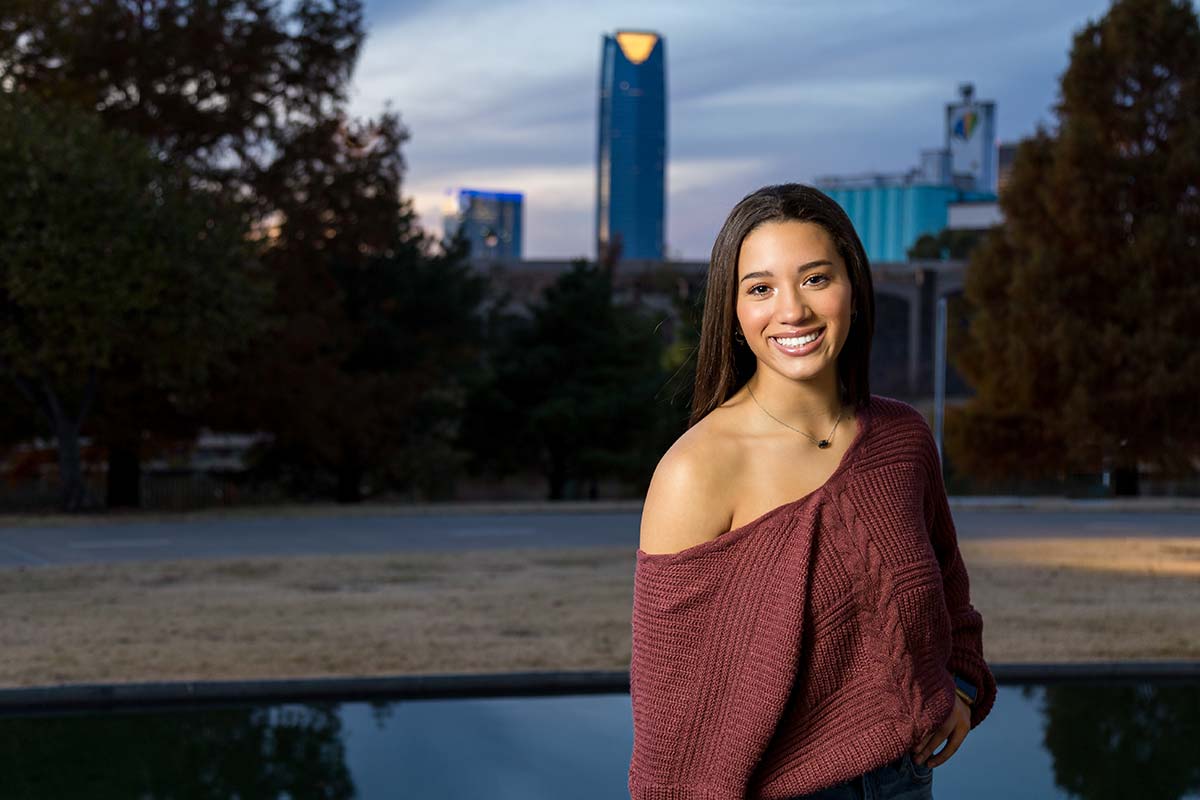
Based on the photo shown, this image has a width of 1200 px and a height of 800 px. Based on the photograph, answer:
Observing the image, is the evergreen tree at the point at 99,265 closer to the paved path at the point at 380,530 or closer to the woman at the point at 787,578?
the paved path at the point at 380,530

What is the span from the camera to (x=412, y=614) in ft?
31.6

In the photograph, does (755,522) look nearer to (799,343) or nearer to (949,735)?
(799,343)

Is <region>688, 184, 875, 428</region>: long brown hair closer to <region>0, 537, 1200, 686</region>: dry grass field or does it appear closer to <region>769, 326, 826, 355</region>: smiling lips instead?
<region>769, 326, 826, 355</region>: smiling lips

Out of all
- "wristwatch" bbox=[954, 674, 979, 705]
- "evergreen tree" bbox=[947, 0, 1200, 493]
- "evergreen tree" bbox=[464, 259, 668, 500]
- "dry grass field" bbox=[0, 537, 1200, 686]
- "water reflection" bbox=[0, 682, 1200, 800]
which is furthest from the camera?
"evergreen tree" bbox=[464, 259, 668, 500]

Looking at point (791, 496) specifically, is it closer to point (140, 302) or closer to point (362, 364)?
point (140, 302)

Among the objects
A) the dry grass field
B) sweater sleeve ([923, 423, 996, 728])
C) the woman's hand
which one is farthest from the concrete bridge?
the woman's hand

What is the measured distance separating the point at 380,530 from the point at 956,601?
1431 centimetres

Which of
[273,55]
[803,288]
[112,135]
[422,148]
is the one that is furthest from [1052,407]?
[422,148]

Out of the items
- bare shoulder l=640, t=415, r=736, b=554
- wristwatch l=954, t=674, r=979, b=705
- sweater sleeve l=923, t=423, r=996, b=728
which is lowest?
wristwatch l=954, t=674, r=979, b=705

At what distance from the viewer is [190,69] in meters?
21.7

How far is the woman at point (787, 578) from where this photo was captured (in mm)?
2066

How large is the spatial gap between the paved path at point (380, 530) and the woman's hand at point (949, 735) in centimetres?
1169

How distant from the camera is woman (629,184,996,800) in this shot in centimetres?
207

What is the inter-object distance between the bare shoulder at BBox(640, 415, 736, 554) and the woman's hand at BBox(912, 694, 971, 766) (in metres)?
0.51
